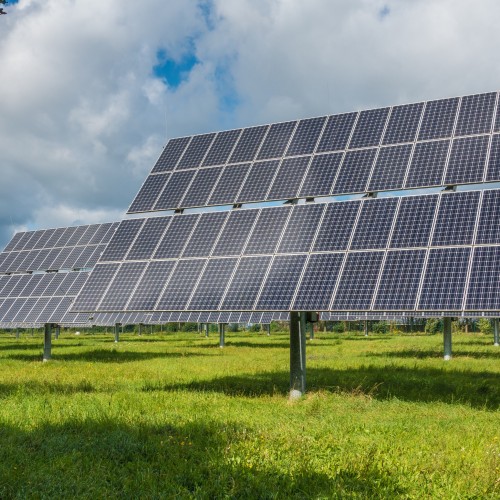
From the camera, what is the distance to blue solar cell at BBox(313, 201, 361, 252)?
1725 cm

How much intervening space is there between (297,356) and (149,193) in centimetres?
874

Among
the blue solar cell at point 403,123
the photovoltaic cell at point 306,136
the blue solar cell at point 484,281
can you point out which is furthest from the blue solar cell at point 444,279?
the photovoltaic cell at point 306,136

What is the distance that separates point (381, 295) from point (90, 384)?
33.7ft

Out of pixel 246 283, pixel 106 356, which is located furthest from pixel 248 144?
pixel 106 356

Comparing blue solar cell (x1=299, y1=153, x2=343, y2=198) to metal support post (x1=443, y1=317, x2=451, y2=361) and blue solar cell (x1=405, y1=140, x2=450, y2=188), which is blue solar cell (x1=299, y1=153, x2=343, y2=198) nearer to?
blue solar cell (x1=405, y1=140, x2=450, y2=188)

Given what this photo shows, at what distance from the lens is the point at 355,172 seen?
19359 mm

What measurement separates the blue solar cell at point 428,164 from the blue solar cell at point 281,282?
4001 millimetres

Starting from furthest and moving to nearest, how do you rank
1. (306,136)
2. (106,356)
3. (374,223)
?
(106,356), (306,136), (374,223)

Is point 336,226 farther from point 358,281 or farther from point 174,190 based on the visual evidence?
point 174,190

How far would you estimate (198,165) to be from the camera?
23.6m

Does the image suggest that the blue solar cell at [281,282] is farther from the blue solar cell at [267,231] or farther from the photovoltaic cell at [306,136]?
the photovoltaic cell at [306,136]

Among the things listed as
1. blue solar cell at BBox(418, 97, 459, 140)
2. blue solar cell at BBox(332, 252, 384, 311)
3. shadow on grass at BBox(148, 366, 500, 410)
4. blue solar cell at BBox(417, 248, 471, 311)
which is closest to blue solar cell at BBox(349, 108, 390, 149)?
blue solar cell at BBox(418, 97, 459, 140)

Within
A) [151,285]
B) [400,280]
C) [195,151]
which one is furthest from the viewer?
[195,151]

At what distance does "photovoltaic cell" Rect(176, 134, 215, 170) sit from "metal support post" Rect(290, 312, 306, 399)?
8298mm
